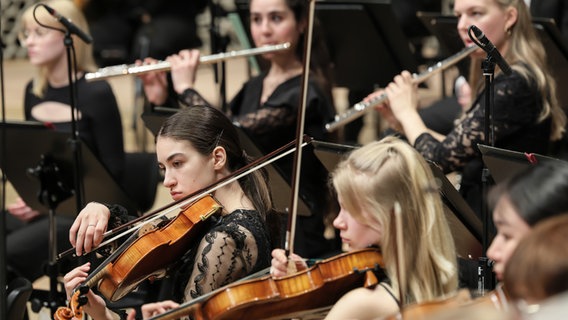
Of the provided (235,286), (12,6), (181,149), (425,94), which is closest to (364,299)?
(235,286)

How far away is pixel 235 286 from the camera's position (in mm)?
1865

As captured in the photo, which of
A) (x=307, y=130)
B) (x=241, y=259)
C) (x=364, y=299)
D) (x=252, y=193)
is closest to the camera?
(x=364, y=299)

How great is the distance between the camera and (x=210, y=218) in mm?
2244

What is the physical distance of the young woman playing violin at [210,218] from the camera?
219 cm

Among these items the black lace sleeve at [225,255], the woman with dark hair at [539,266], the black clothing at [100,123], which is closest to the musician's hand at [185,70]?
the black clothing at [100,123]

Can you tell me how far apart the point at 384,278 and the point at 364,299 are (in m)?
0.07

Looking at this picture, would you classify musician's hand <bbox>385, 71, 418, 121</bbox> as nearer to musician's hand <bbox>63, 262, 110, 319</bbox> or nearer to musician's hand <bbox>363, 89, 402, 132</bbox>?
musician's hand <bbox>363, 89, 402, 132</bbox>

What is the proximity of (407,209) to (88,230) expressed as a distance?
770mm

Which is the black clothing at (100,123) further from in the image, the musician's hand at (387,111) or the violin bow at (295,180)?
the violin bow at (295,180)

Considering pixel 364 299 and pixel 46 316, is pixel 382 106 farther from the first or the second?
pixel 364 299

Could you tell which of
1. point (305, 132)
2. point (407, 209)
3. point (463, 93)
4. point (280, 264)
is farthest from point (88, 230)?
point (463, 93)

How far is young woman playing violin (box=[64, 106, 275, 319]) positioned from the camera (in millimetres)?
2191

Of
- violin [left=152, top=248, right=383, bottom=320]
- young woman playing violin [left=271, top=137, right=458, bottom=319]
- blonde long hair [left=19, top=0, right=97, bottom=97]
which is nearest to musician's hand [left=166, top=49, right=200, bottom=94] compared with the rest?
blonde long hair [left=19, top=0, right=97, bottom=97]

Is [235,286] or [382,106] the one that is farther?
[382,106]
